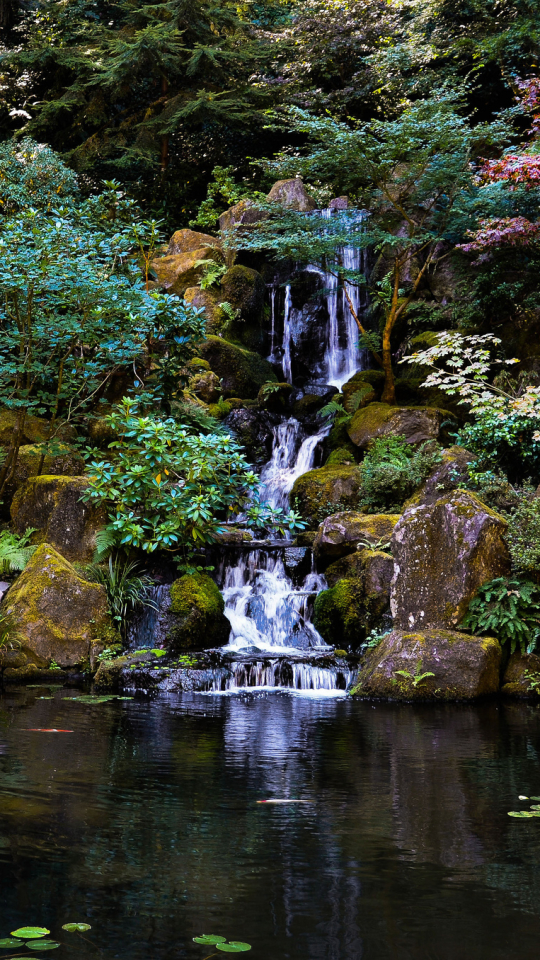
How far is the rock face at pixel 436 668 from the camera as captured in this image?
8.18 meters

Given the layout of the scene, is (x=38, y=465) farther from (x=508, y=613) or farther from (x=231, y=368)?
(x=508, y=613)

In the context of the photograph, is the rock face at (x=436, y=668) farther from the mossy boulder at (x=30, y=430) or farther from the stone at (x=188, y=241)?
the stone at (x=188, y=241)

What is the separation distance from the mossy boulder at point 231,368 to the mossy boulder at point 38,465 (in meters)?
→ 4.69

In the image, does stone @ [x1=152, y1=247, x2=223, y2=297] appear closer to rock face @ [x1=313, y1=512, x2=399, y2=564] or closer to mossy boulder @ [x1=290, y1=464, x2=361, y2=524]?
mossy boulder @ [x1=290, y1=464, x2=361, y2=524]

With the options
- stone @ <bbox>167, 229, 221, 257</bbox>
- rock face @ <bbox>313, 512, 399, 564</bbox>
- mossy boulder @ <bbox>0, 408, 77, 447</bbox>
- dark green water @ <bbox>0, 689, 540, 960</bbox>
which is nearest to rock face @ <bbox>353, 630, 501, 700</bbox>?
dark green water @ <bbox>0, 689, 540, 960</bbox>

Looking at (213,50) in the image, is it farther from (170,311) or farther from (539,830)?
(539,830)

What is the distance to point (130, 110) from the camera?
2350 centimetres

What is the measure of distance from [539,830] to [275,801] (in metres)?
1.40

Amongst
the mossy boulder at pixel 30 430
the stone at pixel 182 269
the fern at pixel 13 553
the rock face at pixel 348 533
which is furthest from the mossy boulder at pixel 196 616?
the stone at pixel 182 269

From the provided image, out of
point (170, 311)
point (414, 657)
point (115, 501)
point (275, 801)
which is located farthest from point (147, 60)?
point (275, 801)

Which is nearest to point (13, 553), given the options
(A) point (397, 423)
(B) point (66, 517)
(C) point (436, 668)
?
(B) point (66, 517)

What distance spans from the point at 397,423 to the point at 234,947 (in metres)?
11.7

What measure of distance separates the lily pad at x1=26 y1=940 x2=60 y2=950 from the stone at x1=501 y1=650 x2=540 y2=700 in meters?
6.77

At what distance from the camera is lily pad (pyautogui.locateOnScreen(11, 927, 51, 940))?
8.47ft
